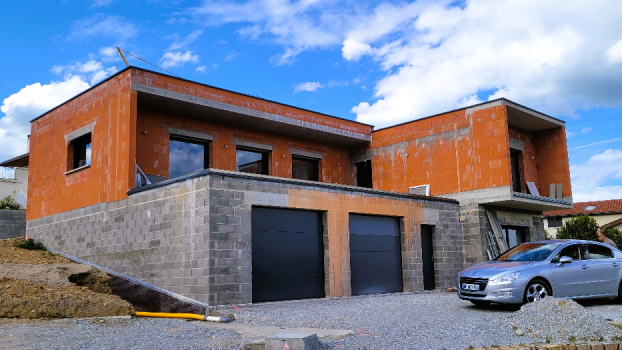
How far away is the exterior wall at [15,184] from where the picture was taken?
101ft

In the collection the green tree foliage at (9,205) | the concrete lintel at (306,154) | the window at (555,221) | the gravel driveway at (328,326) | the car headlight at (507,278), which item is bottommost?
the gravel driveway at (328,326)

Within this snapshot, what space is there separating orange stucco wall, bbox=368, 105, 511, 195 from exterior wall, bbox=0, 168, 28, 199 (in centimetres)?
2163

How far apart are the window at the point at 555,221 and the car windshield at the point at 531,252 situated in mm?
38284

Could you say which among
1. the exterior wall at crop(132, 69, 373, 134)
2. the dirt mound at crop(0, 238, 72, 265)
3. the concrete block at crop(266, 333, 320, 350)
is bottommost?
the concrete block at crop(266, 333, 320, 350)

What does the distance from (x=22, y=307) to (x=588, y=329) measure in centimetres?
1006

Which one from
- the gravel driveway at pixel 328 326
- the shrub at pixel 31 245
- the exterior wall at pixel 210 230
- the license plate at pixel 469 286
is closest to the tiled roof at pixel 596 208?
the exterior wall at pixel 210 230

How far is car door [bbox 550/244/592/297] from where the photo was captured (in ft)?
36.3

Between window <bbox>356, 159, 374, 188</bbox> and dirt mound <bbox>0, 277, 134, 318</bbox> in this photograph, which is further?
window <bbox>356, 159, 374, 188</bbox>

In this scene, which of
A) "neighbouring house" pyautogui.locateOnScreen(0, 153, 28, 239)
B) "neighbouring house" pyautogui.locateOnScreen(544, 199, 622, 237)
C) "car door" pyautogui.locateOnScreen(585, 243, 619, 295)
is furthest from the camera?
"neighbouring house" pyautogui.locateOnScreen(544, 199, 622, 237)

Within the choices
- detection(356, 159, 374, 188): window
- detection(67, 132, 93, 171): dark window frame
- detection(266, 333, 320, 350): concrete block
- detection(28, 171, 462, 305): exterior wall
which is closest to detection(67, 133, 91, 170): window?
detection(67, 132, 93, 171): dark window frame

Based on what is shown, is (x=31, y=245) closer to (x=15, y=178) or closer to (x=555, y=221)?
(x=15, y=178)

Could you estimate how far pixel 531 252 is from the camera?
11.8 metres

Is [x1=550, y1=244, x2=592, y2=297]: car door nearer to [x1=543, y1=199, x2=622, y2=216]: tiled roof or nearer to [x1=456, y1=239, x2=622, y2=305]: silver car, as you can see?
[x1=456, y1=239, x2=622, y2=305]: silver car

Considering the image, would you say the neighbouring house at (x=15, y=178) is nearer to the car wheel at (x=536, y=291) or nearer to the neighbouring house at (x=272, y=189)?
the neighbouring house at (x=272, y=189)
